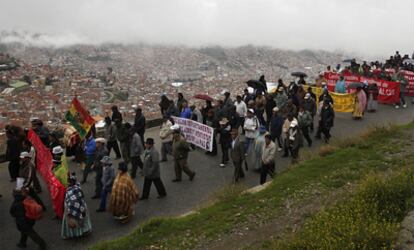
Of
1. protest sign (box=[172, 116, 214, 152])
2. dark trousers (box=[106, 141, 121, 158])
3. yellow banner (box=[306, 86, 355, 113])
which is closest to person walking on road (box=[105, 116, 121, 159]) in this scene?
dark trousers (box=[106, 141, 121, 158])

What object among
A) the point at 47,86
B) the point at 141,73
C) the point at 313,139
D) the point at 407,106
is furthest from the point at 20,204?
the point at 141,73

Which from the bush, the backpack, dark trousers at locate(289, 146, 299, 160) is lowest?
the backpack

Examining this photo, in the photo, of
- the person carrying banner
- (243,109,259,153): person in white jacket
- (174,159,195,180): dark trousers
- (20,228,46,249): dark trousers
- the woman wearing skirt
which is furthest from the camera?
the person carrying banner

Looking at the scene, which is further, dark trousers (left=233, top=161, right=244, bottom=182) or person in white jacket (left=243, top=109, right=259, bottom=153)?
person in white jacket (left=243, top=109, right=259, bottom=153)

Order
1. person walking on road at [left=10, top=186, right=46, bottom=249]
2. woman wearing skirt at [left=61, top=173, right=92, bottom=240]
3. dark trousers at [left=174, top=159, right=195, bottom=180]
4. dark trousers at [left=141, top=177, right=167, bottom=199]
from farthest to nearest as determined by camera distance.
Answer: dark trousers at [left=174, top=159, right=195, bottom=180], dark trousers at [left=141, top=177, right=167, bottom=199], woman wearing skirt at [left=61, top=173, right=92, bottom=240], person walking on road at [left=10, top=186, right=46, bottom=249]

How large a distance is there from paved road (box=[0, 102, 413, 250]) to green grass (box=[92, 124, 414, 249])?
3.07 feet

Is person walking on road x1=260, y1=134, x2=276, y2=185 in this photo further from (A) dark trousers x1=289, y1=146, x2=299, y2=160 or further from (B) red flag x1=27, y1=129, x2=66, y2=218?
(B) red flag x1=27, y1=129, x2=66, y2=218

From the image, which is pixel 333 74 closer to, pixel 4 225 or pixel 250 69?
pixel 4 225

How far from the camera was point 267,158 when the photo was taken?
1031 centimetres

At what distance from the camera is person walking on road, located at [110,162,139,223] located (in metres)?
9.03

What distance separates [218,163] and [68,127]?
4572 millimetres

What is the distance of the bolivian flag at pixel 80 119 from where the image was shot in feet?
40.2

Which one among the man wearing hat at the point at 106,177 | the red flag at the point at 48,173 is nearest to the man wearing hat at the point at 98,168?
the man wearing hat at the point at 106,177

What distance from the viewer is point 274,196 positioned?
935 cm
